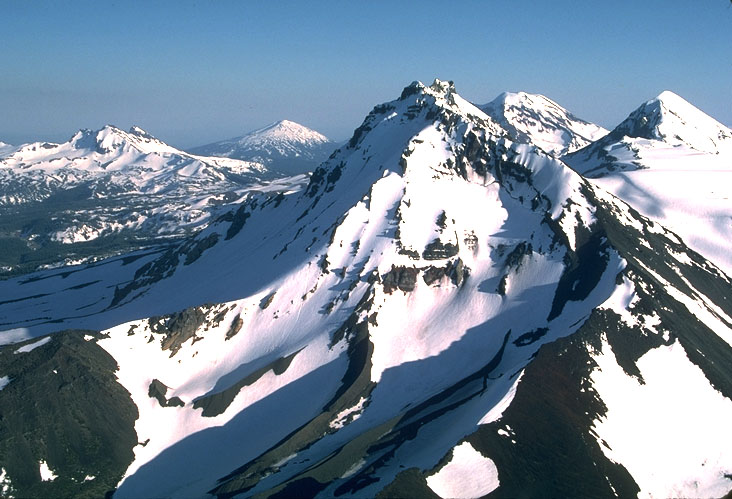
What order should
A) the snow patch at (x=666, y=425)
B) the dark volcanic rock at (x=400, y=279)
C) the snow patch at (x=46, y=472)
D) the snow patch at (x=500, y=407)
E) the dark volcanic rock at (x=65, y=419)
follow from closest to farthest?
1. the snow patch at (x=666, y=425)
2. the snow patch at (x=500, y=407)
3. the snow patch at (x=46, y=472)
4. the dark volcanic rock at (x=65, y=419)
5. the dark volcanic rock at (x=400, y=279)

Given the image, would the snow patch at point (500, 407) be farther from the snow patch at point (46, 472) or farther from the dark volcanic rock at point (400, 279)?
the snow patch at point (46, 472)

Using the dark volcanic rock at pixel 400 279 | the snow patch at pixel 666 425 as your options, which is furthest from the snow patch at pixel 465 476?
the dark volcanic rock at pixel 400 279

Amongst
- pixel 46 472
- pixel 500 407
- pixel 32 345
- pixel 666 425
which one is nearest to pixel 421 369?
pixel 500 407

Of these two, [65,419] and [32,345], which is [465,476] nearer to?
[65,419]

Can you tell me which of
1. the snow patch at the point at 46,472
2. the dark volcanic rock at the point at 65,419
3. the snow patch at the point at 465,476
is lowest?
the snow patch at the point at 46,472

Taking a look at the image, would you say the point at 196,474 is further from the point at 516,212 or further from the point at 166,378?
the point at 516,212

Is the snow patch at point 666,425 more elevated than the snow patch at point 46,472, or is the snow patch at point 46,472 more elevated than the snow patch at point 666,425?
the snow patch at point 666,425

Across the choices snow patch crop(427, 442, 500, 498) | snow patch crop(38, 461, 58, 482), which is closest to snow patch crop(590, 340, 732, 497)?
snow patch crop(427, 442, 500, 498)

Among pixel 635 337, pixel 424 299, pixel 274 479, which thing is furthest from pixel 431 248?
pixel 274 479
